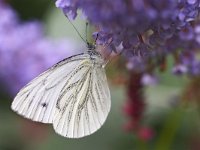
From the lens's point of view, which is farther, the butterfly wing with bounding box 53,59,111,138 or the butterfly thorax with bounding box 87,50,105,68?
the butterfly wing with bounding box 53,59,111,138

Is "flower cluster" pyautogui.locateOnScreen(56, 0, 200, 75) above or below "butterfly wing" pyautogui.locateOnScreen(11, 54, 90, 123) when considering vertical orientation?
above

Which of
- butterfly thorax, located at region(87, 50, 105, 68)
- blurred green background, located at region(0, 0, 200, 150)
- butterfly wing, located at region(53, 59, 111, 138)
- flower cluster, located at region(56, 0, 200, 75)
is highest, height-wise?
flower cluster, located at region(56, 0, 200, 75)

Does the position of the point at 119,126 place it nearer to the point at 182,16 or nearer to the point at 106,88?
the point at 106,88

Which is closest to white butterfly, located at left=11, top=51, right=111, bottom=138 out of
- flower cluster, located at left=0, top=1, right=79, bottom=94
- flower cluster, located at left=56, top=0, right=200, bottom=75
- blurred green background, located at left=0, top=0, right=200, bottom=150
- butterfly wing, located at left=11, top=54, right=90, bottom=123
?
butterfly wing, located at left=11, top=54, right=90, bottom=123

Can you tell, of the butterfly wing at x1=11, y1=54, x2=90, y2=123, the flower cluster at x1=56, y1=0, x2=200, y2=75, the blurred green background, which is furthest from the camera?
the blurred green background

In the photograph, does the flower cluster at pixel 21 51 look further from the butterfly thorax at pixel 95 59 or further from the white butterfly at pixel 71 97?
the butterfly thorax at pixel 95 59

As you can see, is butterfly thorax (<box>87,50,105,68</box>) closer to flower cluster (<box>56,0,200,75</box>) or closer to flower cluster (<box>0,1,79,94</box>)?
flower cluster (<box>56,0,200,75</box>)

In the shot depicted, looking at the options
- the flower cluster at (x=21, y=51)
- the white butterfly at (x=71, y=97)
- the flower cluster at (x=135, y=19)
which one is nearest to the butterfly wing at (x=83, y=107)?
the white butterfly at (x=71, y=97)
